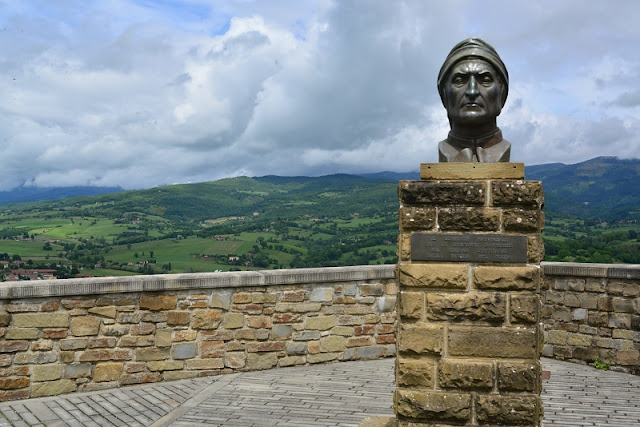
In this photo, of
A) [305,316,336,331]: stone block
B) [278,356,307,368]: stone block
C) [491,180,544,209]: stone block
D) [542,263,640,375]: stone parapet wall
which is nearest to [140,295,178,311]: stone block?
[278,356,307,368]: stone block

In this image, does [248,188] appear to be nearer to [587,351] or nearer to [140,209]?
[140,209]

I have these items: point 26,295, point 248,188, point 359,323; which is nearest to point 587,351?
point 359,323

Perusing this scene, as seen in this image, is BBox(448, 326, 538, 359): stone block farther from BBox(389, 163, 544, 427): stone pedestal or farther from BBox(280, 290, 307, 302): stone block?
BBox(280, 290, 307, 302): stone block

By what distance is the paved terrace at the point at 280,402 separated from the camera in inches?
231

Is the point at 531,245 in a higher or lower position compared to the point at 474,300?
higher

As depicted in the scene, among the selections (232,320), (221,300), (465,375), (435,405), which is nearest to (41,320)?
(221,300)

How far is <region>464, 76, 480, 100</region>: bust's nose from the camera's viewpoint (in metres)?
4.50

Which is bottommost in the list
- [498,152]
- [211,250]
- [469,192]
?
[211,250]

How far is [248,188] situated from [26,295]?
347 ft

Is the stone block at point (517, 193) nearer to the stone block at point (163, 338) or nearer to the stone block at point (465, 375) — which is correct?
the stone block at point (465, 375)

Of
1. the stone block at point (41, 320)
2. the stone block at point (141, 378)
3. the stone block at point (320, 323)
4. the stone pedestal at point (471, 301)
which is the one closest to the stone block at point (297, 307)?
the stone block at point (320, 323)

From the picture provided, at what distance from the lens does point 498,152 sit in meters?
4.65

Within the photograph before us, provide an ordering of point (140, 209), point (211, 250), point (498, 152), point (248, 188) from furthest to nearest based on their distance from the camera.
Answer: point (248, 188), point (140, 209), point (211, 250), point (498, 152)

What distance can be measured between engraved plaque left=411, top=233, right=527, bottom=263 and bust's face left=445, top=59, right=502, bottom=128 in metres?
1.06
